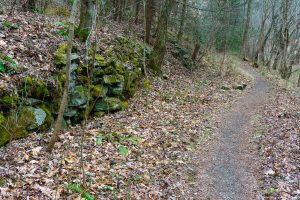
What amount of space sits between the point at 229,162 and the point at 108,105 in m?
4.28

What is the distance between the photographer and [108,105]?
9.91m

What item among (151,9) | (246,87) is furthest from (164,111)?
(246,87)

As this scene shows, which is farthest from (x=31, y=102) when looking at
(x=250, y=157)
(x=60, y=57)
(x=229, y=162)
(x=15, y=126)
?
(x=250, y=157)

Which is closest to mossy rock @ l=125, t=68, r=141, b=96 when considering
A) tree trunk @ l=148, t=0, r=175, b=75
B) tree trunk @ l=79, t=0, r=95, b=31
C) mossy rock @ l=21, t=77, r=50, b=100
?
tree trunk @ l=148, t=0, r=175, b=75

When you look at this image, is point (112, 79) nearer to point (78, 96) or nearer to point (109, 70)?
point (109, 70)

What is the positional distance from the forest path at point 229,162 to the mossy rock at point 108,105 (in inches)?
A: 131

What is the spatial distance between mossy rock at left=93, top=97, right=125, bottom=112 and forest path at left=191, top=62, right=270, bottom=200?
11.0 ft

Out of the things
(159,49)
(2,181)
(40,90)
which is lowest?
(2,181)

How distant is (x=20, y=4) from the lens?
1298 cm

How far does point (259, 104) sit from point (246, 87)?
4.33 metres

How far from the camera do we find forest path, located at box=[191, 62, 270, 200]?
695 cm

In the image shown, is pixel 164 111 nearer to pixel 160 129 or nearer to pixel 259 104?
pixel 160 129

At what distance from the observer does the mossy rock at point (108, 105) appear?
996 centimetres

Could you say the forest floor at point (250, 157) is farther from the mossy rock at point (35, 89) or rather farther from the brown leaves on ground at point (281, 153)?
Result: the mossy rock at point (35, 89)
